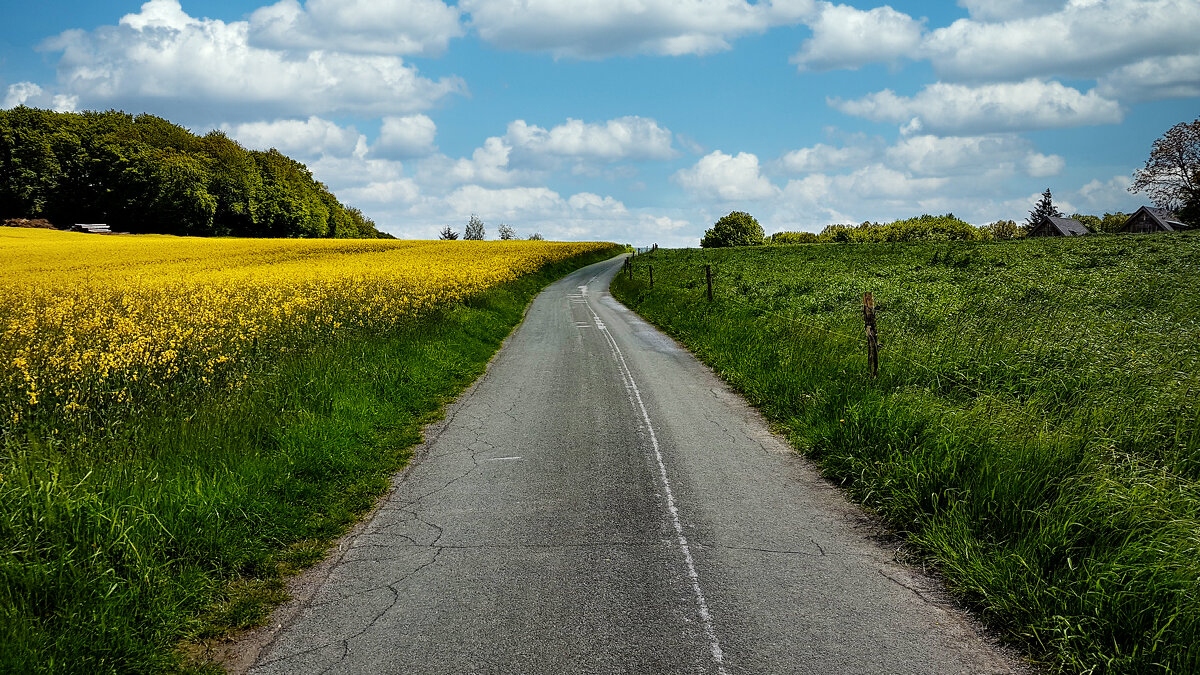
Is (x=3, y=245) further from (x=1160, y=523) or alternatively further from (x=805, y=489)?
(x=1160, y=523)

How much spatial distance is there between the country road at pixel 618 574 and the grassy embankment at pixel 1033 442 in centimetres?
47

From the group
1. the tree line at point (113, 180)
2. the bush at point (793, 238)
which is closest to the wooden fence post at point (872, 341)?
the tree line at point (113, 180)

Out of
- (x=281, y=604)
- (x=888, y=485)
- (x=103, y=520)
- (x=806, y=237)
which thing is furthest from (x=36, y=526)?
(x=806, y=237)

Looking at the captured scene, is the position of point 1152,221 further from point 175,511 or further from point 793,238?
point 175,511

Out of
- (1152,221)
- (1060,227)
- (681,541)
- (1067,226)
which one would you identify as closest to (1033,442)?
(681,541)

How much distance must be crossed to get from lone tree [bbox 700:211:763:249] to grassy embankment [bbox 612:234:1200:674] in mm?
107974

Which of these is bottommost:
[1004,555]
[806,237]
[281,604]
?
[281,604]

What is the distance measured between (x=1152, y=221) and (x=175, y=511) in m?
92.2

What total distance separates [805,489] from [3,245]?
57.1 meters

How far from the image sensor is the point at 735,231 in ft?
412

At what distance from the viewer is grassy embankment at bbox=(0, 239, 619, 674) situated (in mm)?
4359

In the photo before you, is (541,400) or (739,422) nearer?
(739,422)

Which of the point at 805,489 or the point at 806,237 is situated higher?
the point at 806,237

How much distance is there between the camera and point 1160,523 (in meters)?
5.26
